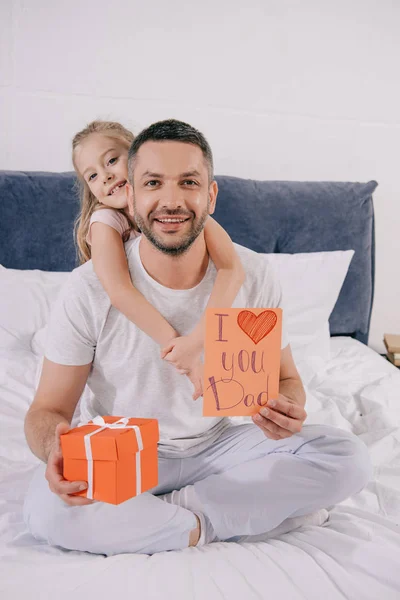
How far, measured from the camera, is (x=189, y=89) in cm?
215

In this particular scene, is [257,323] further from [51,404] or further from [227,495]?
[51,404]

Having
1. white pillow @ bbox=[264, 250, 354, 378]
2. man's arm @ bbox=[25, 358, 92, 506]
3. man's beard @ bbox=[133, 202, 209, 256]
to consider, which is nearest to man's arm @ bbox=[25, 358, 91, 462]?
man's arm @ bbox=[25, 358, 92, 506]

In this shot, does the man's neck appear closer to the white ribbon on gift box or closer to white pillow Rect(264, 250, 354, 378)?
the white ribbon on gift box

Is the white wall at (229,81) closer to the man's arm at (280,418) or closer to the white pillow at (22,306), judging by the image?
the white pillow at (22,306)

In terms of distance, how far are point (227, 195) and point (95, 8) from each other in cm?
77

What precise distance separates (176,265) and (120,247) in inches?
6.2

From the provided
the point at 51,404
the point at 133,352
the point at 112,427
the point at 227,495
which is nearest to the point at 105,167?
the point at 133,352

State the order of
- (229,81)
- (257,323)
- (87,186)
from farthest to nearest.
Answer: (229,81)
(87,186)
(257,323)

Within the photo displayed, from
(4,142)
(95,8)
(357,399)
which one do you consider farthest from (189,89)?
(357,399)

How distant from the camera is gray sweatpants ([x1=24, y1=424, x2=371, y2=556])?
110cm

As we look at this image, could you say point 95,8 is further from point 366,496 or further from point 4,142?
point 366,496

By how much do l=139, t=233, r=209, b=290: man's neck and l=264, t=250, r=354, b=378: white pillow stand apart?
0.70 metres

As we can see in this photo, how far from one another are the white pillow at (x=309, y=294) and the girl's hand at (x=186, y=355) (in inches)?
33.1

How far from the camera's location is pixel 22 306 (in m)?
1.80
